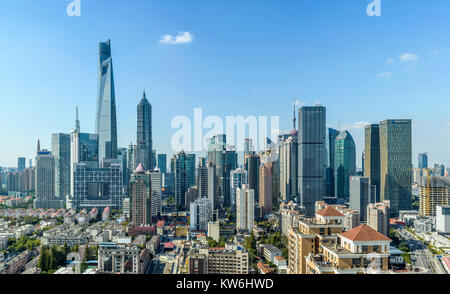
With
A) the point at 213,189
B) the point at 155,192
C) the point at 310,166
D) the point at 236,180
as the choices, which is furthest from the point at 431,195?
the point at 155,192

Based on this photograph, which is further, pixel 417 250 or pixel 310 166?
pixel 310 166

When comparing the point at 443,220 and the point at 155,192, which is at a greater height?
the point at 155,192

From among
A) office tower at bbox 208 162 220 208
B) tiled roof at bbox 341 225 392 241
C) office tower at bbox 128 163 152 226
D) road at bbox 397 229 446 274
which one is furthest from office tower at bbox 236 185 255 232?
tiled roof at bbox 341 225 392 241

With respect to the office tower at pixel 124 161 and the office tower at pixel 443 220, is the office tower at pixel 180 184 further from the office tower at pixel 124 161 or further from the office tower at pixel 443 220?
the office tower at pixel 443 220

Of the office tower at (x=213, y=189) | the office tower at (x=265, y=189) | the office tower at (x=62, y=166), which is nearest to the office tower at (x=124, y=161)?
the office tower at (x=62, y=166)

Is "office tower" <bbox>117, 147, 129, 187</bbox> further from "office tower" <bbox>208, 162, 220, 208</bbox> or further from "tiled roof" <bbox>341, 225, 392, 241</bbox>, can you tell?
"tiled roof" <bbox>341, 225, 392, 241</bbox>

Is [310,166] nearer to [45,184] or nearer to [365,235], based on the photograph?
[365,235]
